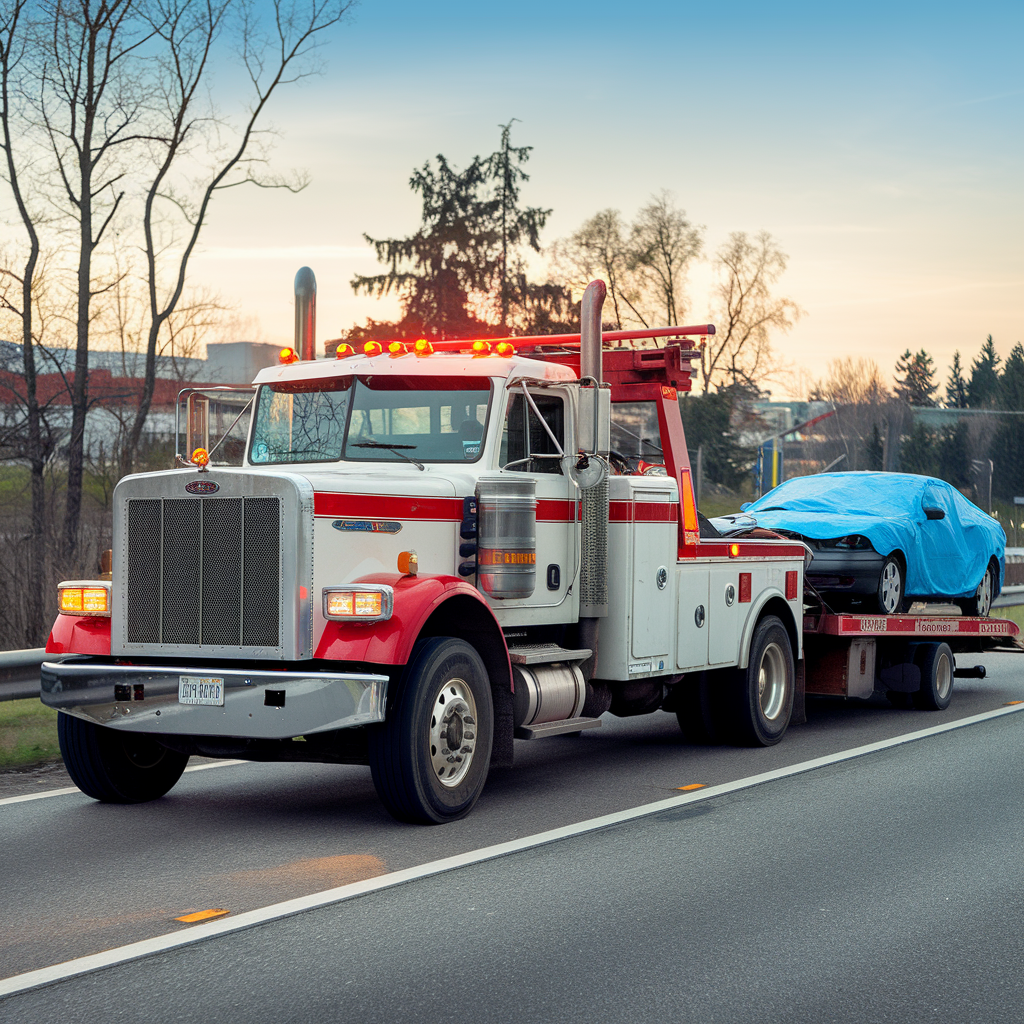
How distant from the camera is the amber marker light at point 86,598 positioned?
7516 mm

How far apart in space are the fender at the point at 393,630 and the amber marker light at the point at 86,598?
4.56 ft

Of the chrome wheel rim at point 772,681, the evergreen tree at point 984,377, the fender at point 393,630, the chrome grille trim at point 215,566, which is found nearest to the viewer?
the fender at point 393,630

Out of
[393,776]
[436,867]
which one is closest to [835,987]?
[436,867]

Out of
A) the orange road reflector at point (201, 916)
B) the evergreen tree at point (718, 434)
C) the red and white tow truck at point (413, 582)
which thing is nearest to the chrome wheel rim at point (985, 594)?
the red and white tow truck at point (413, 582)

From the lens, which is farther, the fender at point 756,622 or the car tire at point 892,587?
the car tire at point 892,587

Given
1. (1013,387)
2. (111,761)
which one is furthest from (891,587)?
(1013,387)

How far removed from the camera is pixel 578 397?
27.5 ft

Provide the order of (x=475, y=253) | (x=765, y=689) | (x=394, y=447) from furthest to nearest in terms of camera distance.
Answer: (x=475, y=253) → (x=765, y=689) → (x=394, y=447)

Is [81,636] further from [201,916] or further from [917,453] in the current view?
[917,453]

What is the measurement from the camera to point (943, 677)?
12.9 metres

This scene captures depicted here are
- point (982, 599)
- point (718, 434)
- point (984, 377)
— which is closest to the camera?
point (982, 599)

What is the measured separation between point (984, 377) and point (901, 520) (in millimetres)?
135122

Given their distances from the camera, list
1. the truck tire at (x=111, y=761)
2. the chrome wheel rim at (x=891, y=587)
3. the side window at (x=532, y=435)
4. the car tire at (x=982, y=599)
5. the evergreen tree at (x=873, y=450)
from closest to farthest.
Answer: the truck tire at (x=111, y=761) → the side window at (x=532, y=435) → the chrome wheel rim at (x=891, y=587) → the car tire at (x=982, y=599) → the evergreen tree at (x=873, y=450)

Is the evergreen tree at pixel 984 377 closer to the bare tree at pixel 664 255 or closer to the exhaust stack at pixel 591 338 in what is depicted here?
the bare tree at pixel 664 255
